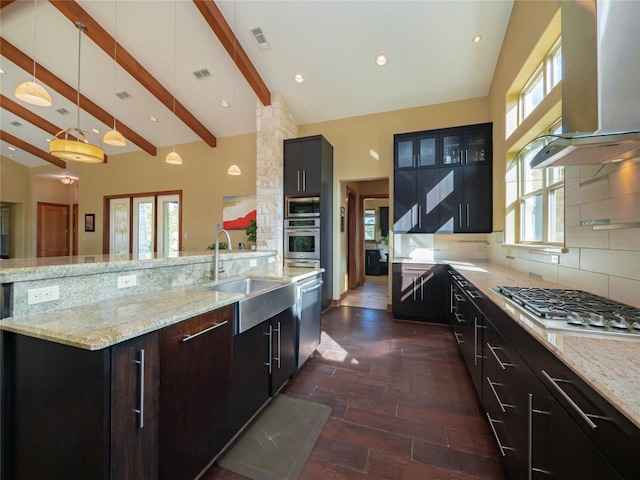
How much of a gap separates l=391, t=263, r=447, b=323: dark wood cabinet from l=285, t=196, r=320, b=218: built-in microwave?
158cm

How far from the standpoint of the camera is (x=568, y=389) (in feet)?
2.58

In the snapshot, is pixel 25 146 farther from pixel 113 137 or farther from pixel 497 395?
pixel 497 395

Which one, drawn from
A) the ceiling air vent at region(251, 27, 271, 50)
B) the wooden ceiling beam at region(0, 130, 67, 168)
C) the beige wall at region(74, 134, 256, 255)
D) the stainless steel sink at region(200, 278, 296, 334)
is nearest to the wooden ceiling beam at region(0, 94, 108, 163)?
the wooden ceiling beam at region(0, 130, 67, 168)

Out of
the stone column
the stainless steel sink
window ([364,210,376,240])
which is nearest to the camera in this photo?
the stainless steel sink

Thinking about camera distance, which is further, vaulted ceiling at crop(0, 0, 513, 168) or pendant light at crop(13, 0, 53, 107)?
vaulted ceiling at crop(0, 0, 513, 168)

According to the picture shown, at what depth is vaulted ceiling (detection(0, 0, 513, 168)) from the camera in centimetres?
318

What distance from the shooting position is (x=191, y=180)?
249 inches

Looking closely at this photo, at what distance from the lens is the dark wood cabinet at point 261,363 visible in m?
1.56

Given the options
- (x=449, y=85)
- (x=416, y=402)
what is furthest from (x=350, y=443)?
(x=449, y=85)

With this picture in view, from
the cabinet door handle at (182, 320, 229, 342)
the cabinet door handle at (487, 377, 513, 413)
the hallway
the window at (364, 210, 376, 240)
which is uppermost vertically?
the window at (364, 210, 376, 240)

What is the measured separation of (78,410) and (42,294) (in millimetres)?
569

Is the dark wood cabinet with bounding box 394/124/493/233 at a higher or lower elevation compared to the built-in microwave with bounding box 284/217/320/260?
higher

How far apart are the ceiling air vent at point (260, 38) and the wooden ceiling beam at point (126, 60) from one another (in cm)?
228

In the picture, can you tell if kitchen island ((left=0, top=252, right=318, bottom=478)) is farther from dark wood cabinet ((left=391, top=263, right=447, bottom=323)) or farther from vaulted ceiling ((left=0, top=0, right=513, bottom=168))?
vaulted ceiling ((left=0, top=0, right=513, bottom=168))
